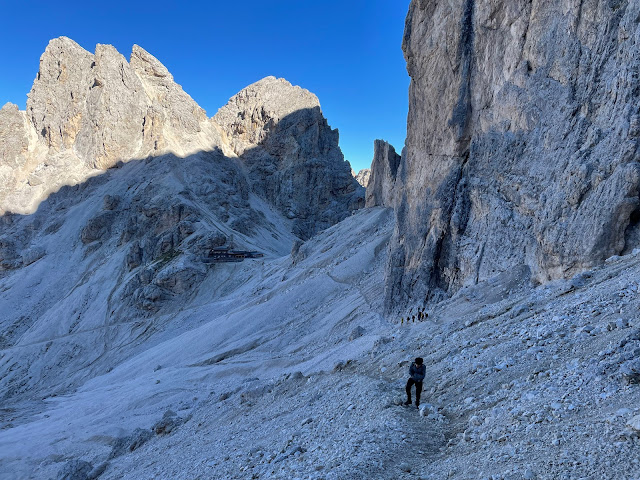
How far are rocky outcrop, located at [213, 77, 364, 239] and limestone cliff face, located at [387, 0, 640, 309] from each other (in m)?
71.5

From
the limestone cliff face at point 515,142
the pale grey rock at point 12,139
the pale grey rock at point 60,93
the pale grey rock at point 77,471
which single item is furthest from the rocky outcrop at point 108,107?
the pale grey rock at point 77,471

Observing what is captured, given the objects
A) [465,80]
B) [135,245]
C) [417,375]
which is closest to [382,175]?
[465,80]

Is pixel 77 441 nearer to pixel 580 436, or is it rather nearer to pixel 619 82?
pixel 580 436

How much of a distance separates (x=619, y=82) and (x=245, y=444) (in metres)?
17.9

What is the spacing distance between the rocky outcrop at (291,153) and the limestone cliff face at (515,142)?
7153 centimetres

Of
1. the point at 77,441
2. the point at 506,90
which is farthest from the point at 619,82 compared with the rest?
the point at 77,441

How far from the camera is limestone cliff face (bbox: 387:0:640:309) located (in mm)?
15984

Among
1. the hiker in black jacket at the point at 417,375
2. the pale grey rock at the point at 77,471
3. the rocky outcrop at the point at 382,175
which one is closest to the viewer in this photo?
the hiker in black jacket at the point at 417,375

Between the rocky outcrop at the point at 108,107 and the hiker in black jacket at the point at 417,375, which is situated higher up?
the rocky outcrop at the point at 108,107

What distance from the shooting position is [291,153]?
106 metres

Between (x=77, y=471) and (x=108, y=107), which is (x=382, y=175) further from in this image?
(x=108, y=107)

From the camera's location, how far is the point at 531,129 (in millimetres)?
20422

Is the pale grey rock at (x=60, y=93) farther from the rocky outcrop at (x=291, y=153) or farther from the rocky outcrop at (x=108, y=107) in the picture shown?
the rocky outcrop at (x=291, y=153)

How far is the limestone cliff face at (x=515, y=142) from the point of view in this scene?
629 inches
